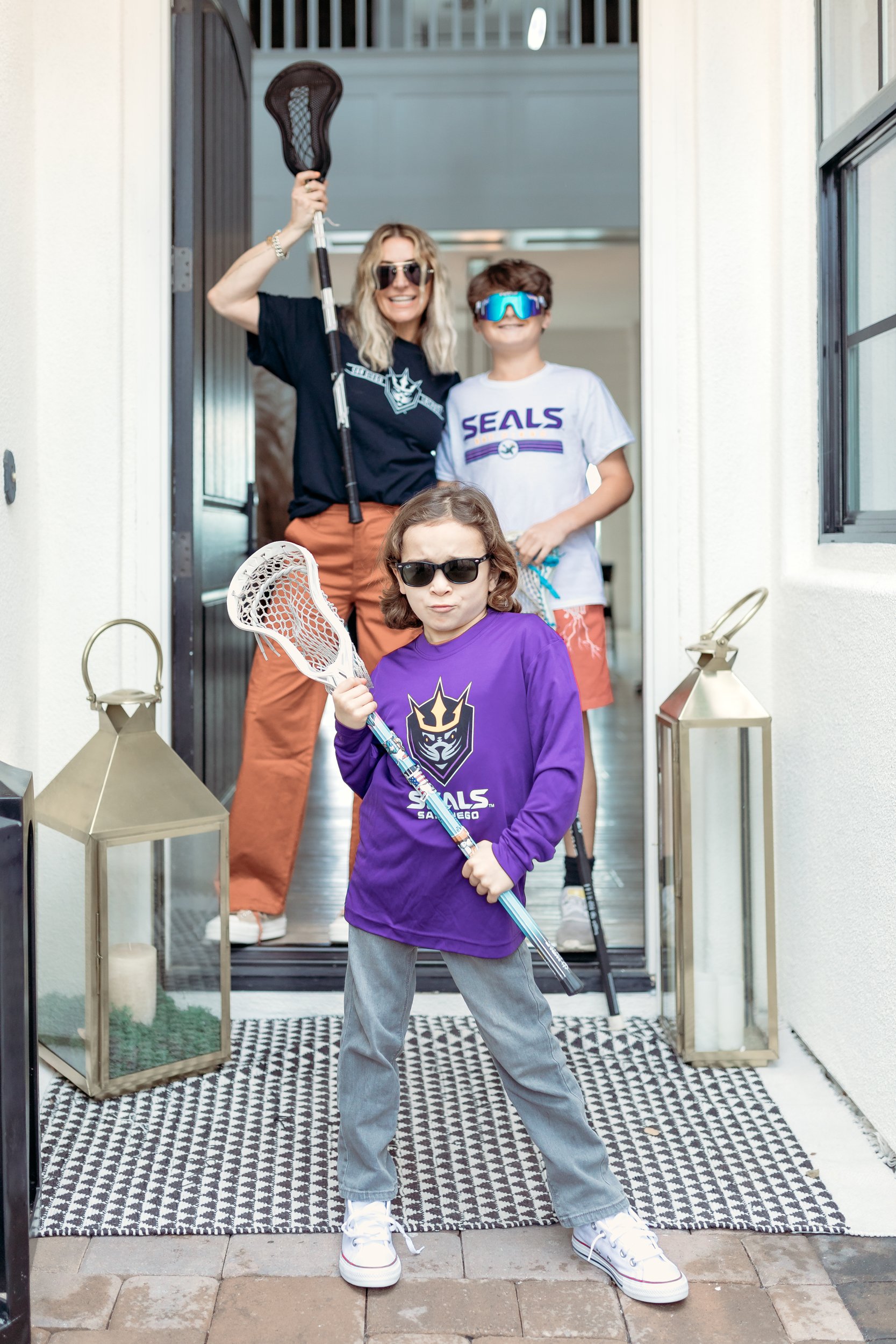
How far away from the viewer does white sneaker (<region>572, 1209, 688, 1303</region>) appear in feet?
5.62

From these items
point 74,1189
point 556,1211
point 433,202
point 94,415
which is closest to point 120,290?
point 94,415

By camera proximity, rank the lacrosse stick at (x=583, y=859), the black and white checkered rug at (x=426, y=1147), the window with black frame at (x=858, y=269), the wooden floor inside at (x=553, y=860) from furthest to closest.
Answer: the wooden floor inside at (x=553, y=860) < the lacrosse stick at (x=583, y=859) < the window with black frame at (x=858, y=269) < the black and white checkered rug at (x=426, y=1147)

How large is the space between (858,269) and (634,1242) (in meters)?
1.84

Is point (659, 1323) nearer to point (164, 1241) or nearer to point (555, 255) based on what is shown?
point (164, 1241)

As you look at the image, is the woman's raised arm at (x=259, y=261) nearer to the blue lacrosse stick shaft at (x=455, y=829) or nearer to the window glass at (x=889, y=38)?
the window glass at (x=889, y=38)

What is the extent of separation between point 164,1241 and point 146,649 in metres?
1.30

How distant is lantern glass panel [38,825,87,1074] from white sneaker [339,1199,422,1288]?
76 centimetres

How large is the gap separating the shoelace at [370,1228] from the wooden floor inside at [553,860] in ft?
3.69

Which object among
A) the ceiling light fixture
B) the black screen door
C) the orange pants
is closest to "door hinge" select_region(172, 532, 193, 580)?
the black screen door

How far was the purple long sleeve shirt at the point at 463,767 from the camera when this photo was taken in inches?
70.3

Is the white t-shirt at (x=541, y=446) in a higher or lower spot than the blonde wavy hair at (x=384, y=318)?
lower

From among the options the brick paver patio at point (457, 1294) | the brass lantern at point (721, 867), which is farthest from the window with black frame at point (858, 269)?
the brick paver patio at point (457, 1294)

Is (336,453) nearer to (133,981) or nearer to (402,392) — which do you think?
(402,392)

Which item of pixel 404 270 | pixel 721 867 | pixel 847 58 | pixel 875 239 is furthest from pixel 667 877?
pixel 847 58
